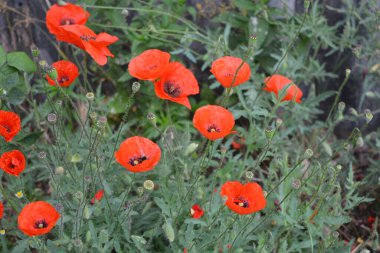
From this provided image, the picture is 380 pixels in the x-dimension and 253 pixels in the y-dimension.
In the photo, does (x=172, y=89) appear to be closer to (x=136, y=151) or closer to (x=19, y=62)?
(x=136, y=151)

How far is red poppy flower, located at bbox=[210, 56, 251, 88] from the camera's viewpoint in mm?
1936

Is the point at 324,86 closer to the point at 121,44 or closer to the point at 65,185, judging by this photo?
the point at 121,44

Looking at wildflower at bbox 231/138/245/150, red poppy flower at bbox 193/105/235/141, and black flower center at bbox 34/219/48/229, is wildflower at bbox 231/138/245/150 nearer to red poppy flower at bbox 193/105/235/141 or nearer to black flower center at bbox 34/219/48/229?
red poppy flower at bbox 193/105/235/141

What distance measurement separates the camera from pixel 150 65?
1999mm

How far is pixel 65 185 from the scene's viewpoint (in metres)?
2.16

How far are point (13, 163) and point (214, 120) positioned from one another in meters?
0.73

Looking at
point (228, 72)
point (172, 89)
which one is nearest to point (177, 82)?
point (172, 89)

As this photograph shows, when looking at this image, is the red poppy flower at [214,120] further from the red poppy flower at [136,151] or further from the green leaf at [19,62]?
the green leaf at [19,62]

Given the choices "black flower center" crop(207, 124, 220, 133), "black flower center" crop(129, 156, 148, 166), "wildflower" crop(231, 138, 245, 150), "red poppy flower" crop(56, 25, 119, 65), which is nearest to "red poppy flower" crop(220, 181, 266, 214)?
"black flower center" crop(207, 124, 220, 133)

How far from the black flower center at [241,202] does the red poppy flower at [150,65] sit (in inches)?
20.7

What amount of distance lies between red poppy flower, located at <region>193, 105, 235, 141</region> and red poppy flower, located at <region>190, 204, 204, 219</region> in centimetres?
37

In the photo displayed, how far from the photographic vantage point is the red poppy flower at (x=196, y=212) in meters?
2.02

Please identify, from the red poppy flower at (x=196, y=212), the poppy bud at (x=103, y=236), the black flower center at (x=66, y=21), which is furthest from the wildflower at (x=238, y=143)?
the poppy bud at (x=103, y=236)

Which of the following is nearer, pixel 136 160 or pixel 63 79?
pixel 136 160
